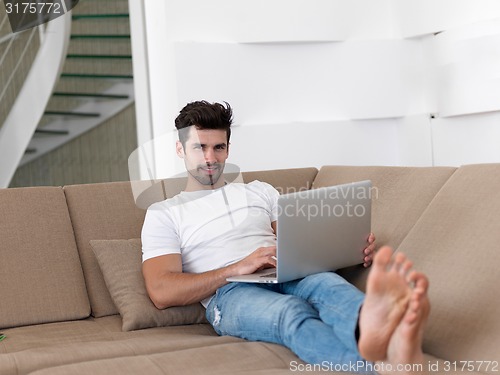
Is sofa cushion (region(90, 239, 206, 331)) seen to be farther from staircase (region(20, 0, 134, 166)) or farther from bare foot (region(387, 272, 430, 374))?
staircase (region(20, 0, 134, 166))

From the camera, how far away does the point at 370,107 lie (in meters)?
4.27

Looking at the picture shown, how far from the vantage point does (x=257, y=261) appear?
222 cm

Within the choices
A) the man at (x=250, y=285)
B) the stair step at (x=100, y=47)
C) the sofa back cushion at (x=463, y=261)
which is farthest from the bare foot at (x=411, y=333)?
the stair step at (x=100, y=47)

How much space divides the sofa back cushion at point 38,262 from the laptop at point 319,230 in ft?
1.92

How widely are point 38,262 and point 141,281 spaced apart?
0.33m

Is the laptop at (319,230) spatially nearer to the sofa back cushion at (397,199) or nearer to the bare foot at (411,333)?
the sofa back cushion at (397,199)

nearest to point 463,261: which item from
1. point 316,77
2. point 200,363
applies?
point 200,363

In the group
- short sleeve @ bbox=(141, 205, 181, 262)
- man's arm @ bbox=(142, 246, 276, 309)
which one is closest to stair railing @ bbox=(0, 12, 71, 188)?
short sleeve @ bbox=(141, 205, 181, 262)

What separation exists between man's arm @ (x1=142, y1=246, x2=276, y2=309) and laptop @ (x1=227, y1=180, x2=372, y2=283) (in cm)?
3

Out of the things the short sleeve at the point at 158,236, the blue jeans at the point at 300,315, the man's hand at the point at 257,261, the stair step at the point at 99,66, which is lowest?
the blue jeans at the point at 300,315

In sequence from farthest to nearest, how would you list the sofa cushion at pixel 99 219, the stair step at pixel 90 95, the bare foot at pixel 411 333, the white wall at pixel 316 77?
the stair step at pixel 90 95 → the white wall at pixel 316 77 → the sofa cushion at pixel 99 219 → the bare foot at pixel 411 333

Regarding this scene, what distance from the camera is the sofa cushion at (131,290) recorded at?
2.35 meters

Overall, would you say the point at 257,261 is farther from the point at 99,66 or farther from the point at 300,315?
the point at 99,66

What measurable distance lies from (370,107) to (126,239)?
6.69 ft
